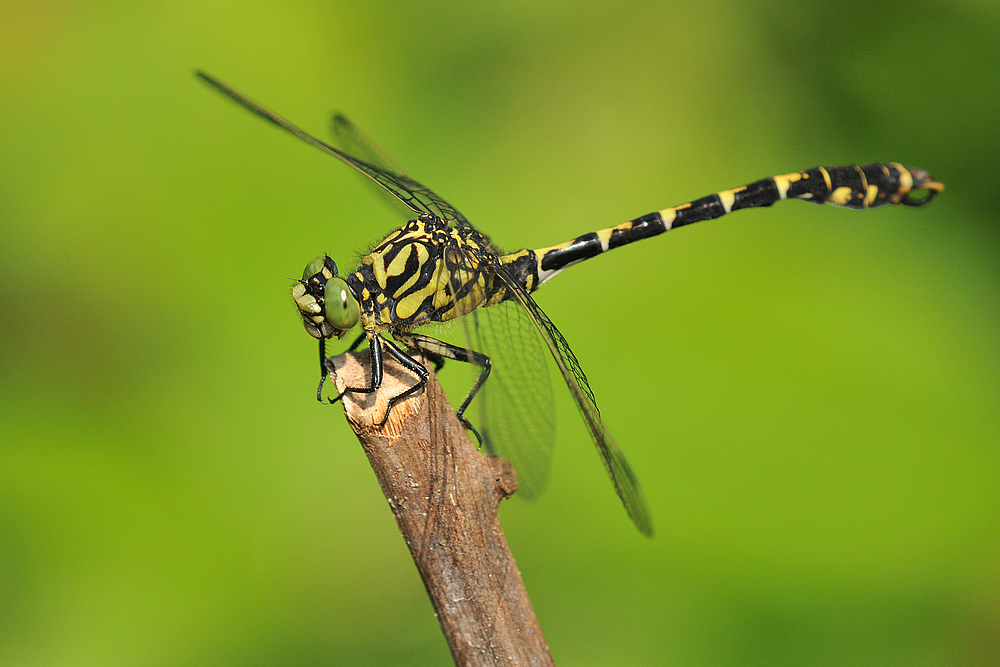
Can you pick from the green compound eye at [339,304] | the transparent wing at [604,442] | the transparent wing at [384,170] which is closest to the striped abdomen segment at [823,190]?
the transparent wing at [384,170]

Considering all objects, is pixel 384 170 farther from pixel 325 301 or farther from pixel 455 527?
pixel 455 527

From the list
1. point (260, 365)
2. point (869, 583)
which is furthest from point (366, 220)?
point (869, 583)

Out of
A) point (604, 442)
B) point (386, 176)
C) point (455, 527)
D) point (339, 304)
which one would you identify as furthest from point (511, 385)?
point (386, 176)

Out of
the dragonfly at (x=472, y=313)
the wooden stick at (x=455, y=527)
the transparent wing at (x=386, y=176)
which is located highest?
the transparent wing at (x=386, y=176)

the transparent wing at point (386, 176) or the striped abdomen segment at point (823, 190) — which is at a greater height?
the transparent wing at point (386, 176)

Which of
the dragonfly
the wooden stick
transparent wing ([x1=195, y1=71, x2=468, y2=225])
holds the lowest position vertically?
the wooden stick

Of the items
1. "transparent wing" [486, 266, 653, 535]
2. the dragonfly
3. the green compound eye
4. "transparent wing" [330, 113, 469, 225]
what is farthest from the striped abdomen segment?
the green compound eye

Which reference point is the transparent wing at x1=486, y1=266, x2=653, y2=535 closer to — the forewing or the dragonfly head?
the forewing

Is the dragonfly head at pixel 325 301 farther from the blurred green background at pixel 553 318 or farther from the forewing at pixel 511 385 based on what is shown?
the blurred green background at pixel 553 318
